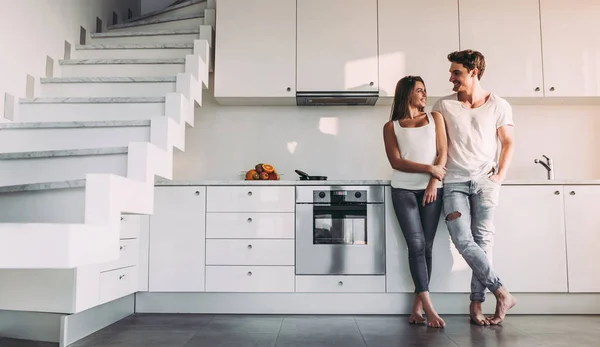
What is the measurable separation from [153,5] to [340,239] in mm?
3090

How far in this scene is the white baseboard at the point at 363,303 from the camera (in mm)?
3164

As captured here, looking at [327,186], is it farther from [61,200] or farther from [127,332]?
[61,200]

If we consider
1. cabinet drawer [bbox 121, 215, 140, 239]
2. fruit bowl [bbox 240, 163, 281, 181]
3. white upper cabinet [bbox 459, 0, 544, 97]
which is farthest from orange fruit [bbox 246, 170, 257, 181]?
white upper cabinet [bbox 459, 0, 544, 97]

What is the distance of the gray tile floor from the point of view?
2.37m

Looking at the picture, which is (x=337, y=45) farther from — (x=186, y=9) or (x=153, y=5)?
(x=153, y=5)

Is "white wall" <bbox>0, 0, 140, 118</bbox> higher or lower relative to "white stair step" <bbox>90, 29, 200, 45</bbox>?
lower

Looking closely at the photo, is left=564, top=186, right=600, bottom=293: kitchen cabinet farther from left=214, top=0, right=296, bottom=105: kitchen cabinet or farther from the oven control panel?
left=214, top=0, right=296, bottom=105: kitchen cabinet

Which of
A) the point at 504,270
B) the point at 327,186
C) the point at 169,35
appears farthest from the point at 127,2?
the point at 504,270

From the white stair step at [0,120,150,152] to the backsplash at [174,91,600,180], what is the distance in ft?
4.67

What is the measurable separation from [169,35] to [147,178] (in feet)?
6.40

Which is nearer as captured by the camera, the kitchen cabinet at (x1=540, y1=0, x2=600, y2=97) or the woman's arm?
the woman's arm

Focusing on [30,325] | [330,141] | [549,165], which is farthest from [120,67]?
[549,165]

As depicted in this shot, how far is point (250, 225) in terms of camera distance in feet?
10.5

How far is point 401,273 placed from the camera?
314cm
